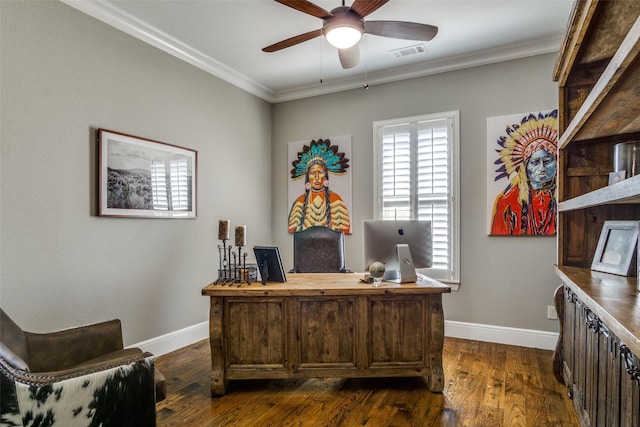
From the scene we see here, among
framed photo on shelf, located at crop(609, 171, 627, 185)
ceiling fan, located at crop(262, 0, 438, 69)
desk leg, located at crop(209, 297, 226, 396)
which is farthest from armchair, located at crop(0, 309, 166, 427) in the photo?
framed photo on shelf, located at crop(609, 171, 627, 185)

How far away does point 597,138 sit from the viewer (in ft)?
8.60

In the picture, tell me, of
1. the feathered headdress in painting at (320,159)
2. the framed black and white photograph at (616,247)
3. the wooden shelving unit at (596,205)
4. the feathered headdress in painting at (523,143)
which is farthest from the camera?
the feathered headdress in painting at (320,159)

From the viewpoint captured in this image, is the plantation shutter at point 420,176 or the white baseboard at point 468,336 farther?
the plantation shutter at point 420,176

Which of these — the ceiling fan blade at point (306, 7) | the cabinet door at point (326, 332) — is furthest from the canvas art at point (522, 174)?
the ceiling fan blade at point (306, 7)

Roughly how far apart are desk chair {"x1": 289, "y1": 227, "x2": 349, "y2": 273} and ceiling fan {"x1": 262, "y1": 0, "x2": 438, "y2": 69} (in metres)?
1.90

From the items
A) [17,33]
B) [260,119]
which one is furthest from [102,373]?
[260,119]

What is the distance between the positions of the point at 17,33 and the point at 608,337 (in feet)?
12.3

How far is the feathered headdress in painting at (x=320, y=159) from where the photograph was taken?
450cm

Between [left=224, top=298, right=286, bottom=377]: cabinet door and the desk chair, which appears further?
the desk chair

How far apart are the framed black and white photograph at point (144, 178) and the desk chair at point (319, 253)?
3.85ft

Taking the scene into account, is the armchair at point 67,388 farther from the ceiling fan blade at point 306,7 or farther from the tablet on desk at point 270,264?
the ceiling fan blade at point 306,7

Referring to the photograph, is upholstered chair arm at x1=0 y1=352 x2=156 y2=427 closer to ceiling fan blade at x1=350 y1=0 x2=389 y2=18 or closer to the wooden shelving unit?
the wooden shelving unit

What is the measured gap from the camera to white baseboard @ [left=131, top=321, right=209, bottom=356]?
329 centimetres

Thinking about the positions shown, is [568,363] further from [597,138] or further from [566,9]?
[566,9]
